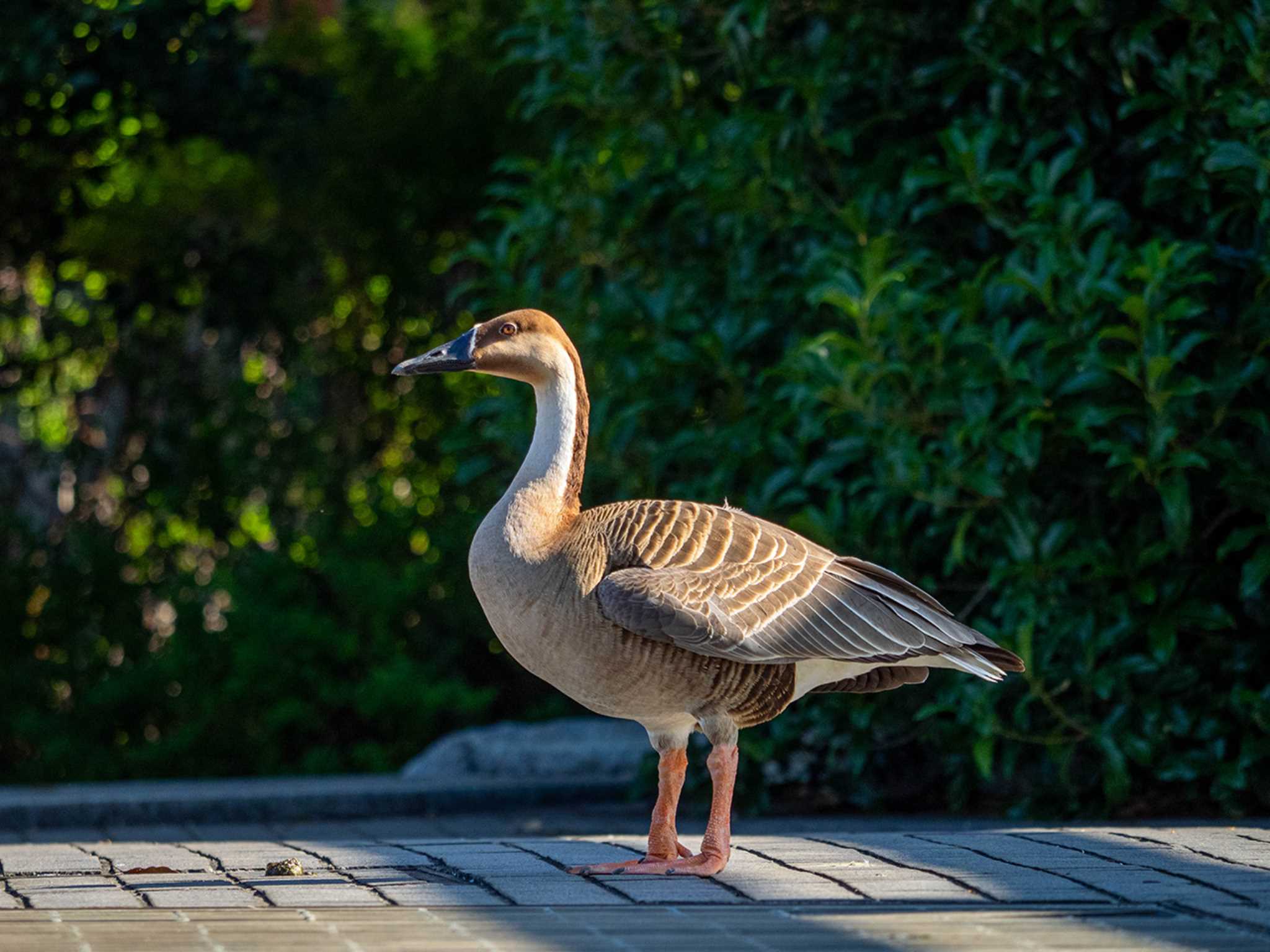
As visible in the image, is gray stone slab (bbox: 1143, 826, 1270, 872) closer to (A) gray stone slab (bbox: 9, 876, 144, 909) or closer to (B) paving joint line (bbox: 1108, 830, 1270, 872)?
(B) paving joint line (bbox: 1108, 830, 1270, 872)

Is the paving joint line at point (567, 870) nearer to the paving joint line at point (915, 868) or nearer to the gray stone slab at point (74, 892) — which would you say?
the paving joint line at point (915, 868)

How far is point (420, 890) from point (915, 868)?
148cm

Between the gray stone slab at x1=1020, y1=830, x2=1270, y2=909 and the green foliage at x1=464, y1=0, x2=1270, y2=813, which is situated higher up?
the green foliage at x1=464, y1=0, x2=1270, y2=813

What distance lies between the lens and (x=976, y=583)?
8.34 metres

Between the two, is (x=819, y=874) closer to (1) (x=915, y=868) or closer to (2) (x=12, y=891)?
(1) (x=915, y=868)

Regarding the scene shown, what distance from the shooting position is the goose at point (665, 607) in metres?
5.14

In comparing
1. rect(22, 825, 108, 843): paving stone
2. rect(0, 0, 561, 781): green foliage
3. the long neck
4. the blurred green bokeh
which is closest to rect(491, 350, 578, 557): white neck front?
the long neck

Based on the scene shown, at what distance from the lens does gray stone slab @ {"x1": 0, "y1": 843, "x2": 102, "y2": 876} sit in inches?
223

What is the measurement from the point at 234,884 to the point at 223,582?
707cm

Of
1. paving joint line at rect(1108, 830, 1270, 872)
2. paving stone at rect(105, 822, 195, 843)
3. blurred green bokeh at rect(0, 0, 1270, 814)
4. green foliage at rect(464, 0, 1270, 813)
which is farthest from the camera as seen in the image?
paving stone at rect(105, 822, 195, 843)

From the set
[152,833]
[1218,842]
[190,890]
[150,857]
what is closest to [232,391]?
[152,833]

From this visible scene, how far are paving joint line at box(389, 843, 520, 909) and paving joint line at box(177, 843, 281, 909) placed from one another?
0.57 meters

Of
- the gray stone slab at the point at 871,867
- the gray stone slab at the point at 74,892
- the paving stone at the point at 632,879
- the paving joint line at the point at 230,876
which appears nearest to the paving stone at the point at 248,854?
the paving joint line at the point at 230,876

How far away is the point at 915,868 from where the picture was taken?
545 cm
